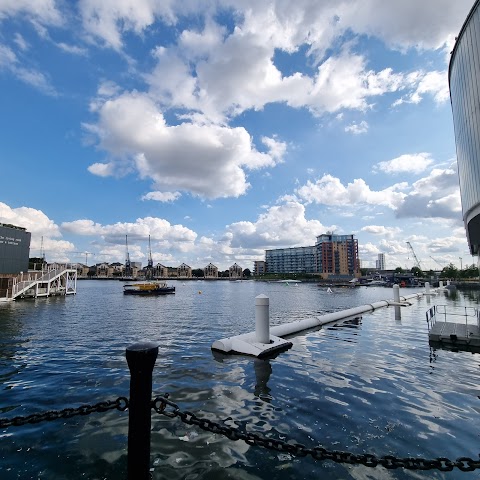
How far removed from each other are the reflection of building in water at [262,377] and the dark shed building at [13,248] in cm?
4930

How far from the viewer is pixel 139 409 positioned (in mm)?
3131

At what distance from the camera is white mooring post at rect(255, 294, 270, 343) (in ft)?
43.2

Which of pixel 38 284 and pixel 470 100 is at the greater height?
pixel 470 100

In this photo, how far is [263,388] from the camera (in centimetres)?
922

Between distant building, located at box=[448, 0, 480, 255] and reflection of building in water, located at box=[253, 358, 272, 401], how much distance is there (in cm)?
2049

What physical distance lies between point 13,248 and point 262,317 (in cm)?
4963

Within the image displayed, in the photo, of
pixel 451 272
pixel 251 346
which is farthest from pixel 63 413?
pixel 451 272

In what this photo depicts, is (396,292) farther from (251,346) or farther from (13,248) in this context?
(13,248)

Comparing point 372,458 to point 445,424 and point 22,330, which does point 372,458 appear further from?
point 22,330

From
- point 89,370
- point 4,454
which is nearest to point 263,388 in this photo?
point 4,454

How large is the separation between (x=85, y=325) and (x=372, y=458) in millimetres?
26469

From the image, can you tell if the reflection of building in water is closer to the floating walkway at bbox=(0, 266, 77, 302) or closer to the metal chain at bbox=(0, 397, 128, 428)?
the metal chain at bbox=(0, 397, 128, 428)

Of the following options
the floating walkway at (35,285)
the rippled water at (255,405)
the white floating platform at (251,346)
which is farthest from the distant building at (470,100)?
the floating walkway at (35,285)

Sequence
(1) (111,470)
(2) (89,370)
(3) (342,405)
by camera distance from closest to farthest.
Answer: (1) (111,470) → (3) (342,405) → (2) (89,370)
